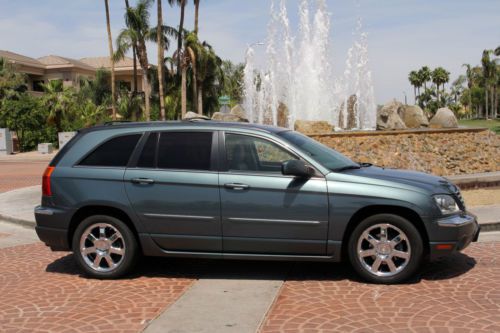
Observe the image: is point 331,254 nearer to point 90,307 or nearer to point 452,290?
point 452,290

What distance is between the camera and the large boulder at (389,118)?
17.1 meters

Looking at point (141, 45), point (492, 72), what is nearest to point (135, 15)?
point (141, 45)

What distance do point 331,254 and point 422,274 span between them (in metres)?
1.06

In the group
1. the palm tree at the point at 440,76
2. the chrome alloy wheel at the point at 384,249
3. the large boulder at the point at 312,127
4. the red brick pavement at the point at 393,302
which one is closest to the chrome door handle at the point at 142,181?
the red brick pavement at the point at 393,302

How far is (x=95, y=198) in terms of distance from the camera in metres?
5.98

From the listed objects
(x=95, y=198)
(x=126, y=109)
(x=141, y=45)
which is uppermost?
(x=141, y=45)

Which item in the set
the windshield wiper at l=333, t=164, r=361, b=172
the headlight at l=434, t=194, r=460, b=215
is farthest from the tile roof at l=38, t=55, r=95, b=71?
the headlight at l=434, t=194, r=460, b=215

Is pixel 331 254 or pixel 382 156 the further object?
pixel 382 156

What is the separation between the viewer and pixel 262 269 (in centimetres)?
632

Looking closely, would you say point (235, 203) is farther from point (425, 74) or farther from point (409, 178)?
point (425, 74)

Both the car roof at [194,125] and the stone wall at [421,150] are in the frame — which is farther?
the stone wall at [421,150]

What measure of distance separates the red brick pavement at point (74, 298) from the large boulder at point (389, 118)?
39.9ft

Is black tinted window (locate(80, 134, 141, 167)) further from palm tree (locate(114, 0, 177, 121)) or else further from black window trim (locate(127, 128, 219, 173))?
palm tree (locate(114, 0, 177, 121))

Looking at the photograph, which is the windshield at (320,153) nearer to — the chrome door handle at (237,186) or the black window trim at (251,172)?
the black window trim at (251,172)
